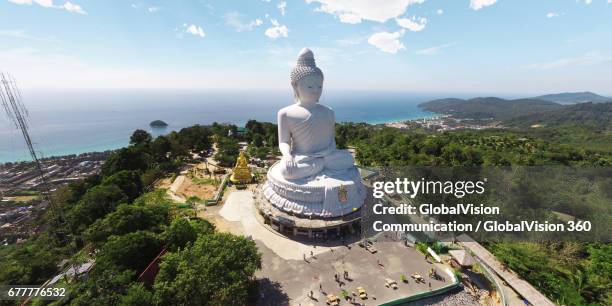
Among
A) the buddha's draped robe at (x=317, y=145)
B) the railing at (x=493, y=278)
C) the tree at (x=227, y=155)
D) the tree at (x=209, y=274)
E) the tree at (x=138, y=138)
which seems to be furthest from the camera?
the tree at (x=138, y=138)

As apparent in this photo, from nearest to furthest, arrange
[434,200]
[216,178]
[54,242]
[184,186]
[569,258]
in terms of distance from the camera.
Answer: [569,258]
[54,242]
[434,200]
[184,186]
[216,178]

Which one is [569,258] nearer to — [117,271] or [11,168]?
[117,271]

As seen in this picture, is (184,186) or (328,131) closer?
(328,131)

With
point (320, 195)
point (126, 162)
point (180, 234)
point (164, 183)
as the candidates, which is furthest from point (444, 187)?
point (126, 162)

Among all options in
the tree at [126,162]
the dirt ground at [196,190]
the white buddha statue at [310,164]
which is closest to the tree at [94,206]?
the dirt ground at [196,190]

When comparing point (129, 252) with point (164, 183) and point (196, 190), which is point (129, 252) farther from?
point (164, 183)

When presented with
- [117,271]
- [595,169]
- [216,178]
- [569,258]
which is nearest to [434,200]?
[569,258]

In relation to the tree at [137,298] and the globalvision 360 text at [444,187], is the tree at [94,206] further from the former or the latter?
the globalvision 360 text at [444,187]
